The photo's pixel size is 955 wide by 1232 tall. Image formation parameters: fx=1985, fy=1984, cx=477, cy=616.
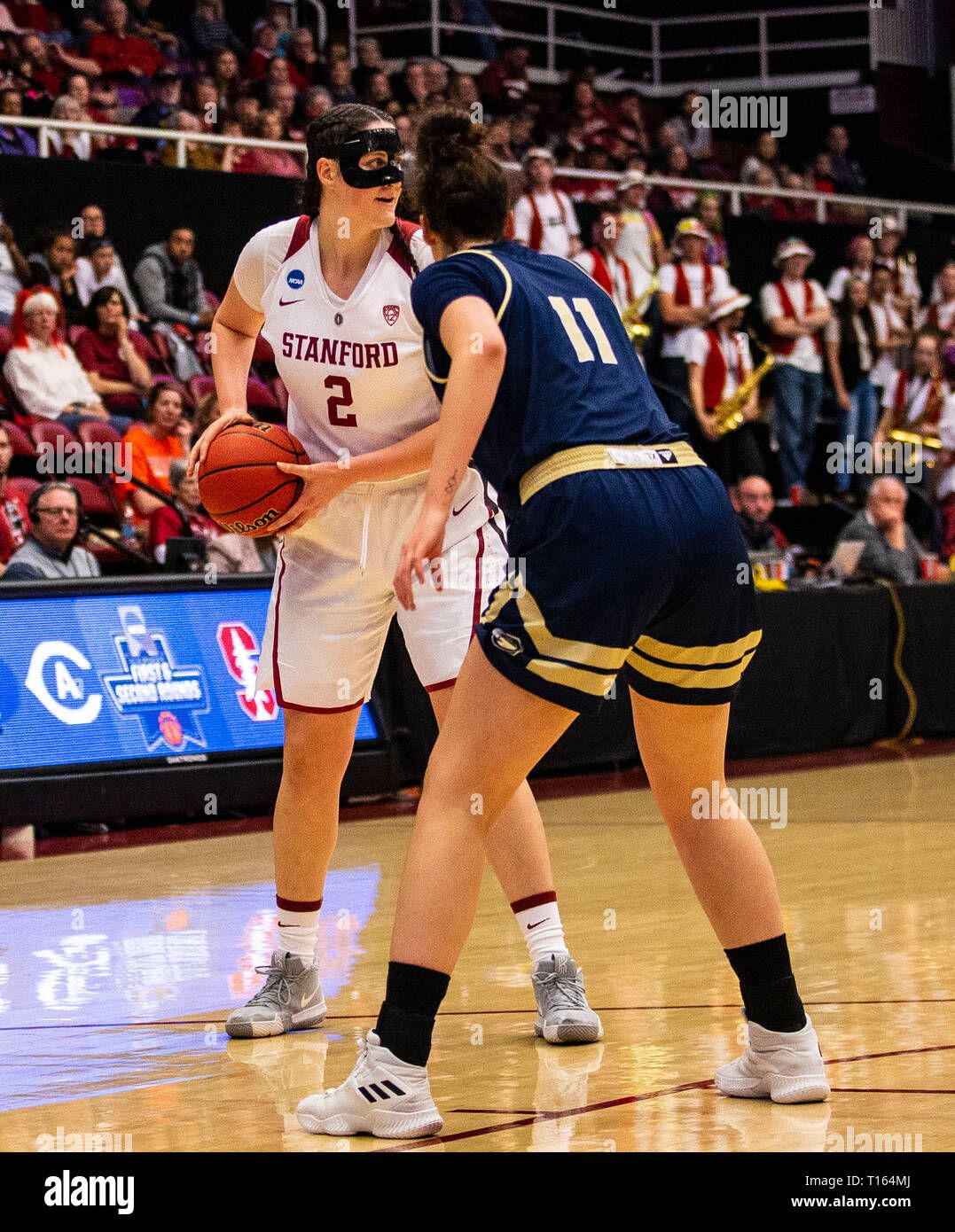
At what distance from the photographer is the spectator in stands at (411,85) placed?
16.1 meters

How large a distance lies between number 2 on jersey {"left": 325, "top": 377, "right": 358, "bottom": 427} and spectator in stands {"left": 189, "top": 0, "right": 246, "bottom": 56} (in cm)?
1156

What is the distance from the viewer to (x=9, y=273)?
1184 centimetres

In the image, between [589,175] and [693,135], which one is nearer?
[589,175]

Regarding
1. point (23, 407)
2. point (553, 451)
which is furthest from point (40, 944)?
point (23, 407)

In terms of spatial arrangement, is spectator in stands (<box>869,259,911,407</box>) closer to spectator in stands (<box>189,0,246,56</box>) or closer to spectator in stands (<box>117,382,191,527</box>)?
spectator in stands (<box>189,0,246,56</box>)

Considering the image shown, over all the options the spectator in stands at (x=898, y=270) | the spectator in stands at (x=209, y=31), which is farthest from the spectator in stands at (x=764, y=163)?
the spectator in stands at (x=209, y=31)

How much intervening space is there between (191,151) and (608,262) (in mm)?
3124

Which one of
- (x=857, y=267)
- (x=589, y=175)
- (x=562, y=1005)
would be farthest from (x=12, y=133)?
(x=562, y=1005)

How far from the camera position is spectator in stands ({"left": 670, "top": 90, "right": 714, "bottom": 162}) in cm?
1972

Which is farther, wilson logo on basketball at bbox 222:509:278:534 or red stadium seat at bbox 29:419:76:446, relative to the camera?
red stadium seat at bbox 29:419:76:446

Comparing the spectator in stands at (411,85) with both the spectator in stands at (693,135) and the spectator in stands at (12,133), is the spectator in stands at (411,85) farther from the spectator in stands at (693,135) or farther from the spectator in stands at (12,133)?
the spectator in stands at (693,135)

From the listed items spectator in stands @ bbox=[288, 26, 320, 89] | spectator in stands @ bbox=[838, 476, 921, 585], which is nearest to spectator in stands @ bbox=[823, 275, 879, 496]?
spectator in stands @ bbox=[838, 476, 921, 585]

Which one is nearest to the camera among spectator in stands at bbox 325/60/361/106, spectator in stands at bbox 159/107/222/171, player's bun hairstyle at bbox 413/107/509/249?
player's bun hairstyle at bbox 413/107/509/249

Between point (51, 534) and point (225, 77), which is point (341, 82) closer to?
point (225, 77)
